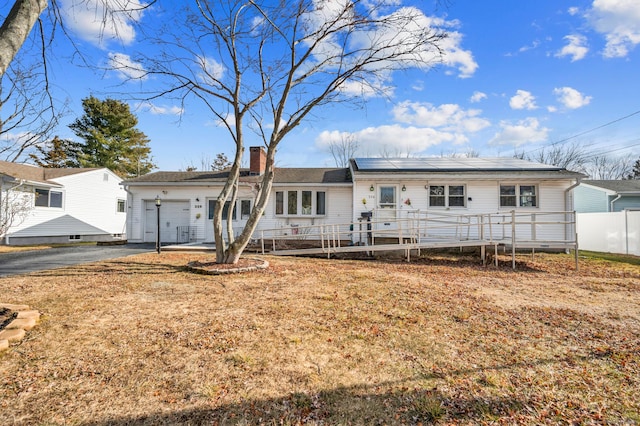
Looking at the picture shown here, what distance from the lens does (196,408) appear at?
237 centimetres

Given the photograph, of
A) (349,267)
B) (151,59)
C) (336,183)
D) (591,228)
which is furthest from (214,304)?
(591,228)

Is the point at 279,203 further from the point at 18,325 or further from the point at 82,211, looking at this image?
the point at 82,211

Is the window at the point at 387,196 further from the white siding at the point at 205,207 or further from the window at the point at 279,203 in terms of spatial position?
the window at the point at 279,203

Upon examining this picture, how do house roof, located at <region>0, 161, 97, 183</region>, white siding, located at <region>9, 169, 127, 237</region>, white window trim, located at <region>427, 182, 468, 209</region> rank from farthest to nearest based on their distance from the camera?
white siding, located at <region>9, 169, 127, 237</region> < house roof, located at <region>0, 161, 97, 183</region> < white window trim, located at <region>427, 182, 468, 209</region>

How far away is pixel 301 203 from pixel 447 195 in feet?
22.8

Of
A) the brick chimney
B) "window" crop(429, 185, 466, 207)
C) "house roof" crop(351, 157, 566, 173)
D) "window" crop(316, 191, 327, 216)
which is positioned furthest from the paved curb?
"window" crop(429, 185, 466, 207)

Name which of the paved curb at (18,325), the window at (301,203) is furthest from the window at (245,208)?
the paved curb at (18,325)

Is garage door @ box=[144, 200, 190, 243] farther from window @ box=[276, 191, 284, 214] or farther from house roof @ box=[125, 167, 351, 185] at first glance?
window @ box=[276, 191, 284, 214]

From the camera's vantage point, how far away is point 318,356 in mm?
3277

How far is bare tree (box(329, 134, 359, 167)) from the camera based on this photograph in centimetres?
3241

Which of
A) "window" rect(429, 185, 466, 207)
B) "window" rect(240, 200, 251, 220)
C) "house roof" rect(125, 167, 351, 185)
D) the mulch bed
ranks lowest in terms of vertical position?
the mulch bed

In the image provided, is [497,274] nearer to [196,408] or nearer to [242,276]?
[242,276]

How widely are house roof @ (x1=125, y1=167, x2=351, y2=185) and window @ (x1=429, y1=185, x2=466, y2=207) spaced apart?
409 cm

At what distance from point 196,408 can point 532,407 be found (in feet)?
8.91
